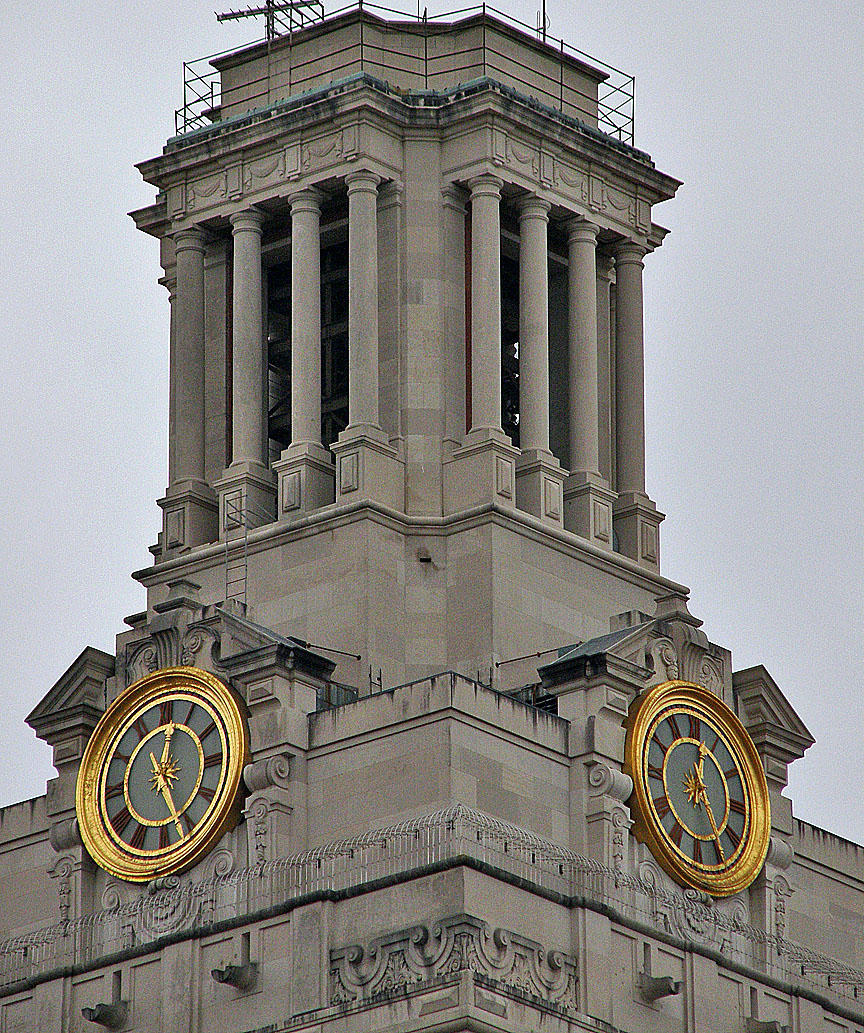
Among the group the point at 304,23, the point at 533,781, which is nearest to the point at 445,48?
the point at 304,23

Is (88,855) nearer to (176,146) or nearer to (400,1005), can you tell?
(400,1005)

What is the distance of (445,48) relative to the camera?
10325 cm

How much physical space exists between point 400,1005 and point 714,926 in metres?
9.16

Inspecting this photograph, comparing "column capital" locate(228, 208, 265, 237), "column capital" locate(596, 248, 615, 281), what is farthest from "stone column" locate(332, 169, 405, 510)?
"column capital" locate(596, 248, 615, 281)

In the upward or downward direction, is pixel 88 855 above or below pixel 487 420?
below

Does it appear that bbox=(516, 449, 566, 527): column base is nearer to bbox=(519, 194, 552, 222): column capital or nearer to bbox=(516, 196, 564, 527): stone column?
bbox=(516, 196, 564, 527): stone column

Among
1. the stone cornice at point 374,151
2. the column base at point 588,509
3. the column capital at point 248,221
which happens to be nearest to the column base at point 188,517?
the column capital at point 248,221

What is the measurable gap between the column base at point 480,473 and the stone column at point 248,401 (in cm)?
458

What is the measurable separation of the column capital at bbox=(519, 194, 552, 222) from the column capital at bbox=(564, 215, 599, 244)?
1391 mm

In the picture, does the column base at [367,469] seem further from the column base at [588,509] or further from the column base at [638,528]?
the column base at [638,528]

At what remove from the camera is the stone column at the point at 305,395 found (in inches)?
3866

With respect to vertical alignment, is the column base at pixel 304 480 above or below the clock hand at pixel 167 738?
above

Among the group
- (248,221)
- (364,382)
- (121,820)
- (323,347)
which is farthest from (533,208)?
(121,820)

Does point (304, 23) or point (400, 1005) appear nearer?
point (400, 1005)
